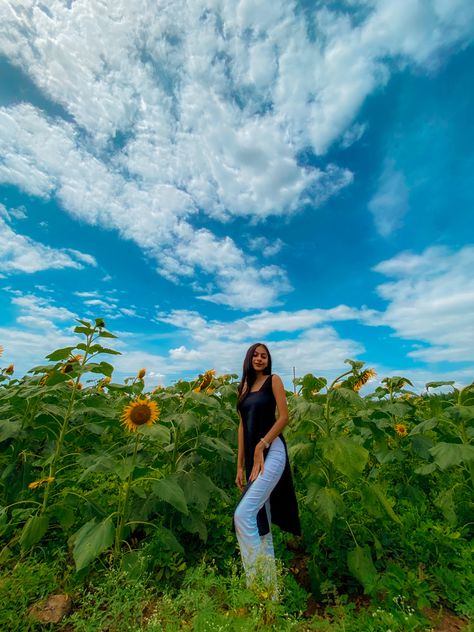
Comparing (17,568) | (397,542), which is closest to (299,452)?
(397,542)

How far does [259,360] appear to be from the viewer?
4.20m

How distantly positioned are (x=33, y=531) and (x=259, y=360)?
8.33 ft

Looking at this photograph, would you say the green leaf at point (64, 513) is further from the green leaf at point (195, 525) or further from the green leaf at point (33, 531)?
the green leaf at point (195, 525)

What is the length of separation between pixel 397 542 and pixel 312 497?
4.45ft

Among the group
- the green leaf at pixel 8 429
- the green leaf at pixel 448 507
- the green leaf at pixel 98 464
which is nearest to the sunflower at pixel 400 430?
the green leaf at pixel 448 507

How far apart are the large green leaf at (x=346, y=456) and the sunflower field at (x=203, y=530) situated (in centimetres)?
1

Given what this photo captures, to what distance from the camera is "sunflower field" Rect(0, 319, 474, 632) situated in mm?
2910

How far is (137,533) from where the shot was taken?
13.6ft

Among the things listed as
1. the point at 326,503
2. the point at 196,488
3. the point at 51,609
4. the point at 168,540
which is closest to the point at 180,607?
the point at 168,540

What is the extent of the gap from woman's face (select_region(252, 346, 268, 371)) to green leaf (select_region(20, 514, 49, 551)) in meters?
2.36

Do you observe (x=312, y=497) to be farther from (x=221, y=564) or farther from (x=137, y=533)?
(x=137, y=533)

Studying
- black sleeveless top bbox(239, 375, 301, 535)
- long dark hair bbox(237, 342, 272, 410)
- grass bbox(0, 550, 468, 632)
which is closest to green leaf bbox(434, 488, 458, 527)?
grass bbox(0, 550, 468, 632)

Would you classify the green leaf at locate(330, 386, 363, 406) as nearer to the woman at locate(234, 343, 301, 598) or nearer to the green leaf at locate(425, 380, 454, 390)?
the woman at locate(234, 343, 301, 598)

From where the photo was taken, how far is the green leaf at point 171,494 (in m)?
3.09
